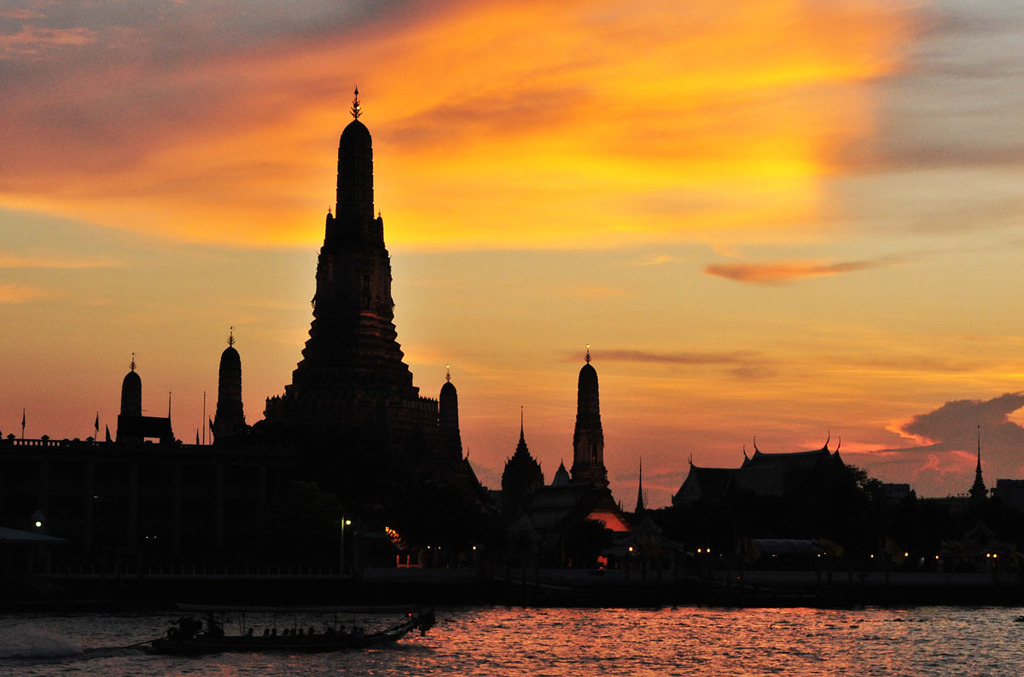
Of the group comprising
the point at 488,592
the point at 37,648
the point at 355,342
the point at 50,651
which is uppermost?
the point at 355,342

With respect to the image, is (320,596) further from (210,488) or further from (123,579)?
(210,488)

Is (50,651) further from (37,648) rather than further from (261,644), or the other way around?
(261,644)

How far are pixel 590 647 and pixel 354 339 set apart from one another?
10379cm

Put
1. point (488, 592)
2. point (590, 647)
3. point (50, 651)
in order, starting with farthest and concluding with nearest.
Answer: point (488, 592)
point (590, 647)
point (50, 651)

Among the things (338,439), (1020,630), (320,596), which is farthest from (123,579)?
(1020,630)

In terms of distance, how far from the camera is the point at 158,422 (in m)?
156

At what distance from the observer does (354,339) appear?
195625mm

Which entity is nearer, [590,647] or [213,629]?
[213,629]

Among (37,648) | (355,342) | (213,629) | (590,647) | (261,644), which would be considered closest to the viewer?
(37,648)

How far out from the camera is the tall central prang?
19275 centimetres

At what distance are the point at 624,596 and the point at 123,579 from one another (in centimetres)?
3506

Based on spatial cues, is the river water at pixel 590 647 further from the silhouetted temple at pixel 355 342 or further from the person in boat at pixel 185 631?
the silhouetted temple at pixel 355 342

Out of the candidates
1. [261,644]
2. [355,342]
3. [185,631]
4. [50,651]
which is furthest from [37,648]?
[355,342]

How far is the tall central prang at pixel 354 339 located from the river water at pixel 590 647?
73973mm
